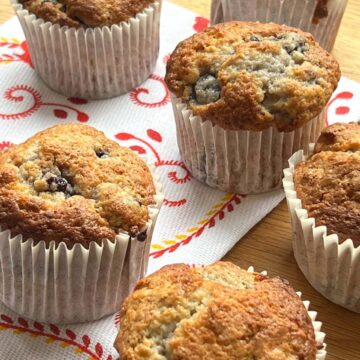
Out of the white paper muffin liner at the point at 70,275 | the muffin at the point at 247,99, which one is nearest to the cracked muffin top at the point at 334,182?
the muffin at the point at 247,99

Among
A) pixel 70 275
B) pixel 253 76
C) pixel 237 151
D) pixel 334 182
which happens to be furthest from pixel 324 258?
pixel 70 275

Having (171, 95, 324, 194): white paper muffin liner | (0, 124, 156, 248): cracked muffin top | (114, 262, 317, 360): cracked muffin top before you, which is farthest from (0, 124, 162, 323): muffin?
(171, 95, 324, 194): white paper muffin liner

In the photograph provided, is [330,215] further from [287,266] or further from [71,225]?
[71,225]

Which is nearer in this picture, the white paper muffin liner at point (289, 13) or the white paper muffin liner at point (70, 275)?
the white paper muffin liner at point (70, 275)

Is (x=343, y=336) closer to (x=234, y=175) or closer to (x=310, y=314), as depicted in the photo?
(x=310, y=314)

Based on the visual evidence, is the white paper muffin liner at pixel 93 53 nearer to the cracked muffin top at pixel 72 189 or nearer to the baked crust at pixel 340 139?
the cracked muffin top at pixel 72 189
